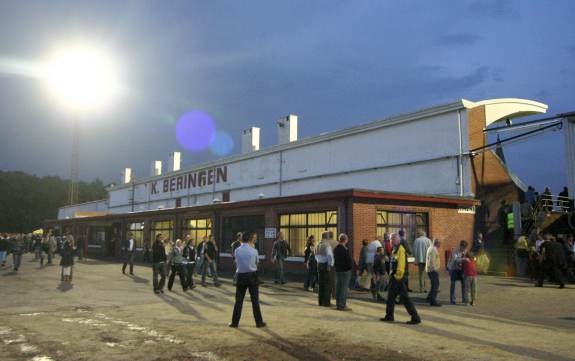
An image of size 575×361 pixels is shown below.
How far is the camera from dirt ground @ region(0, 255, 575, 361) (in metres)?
7.13

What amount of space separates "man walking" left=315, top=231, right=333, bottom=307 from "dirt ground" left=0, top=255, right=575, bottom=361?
0.42 m

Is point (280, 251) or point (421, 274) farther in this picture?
point (280, 251)

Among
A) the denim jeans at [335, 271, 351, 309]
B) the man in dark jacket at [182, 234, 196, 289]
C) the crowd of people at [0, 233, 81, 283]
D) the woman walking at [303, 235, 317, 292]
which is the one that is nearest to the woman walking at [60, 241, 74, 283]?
the crowd of people at [0, 233, 81, 283]

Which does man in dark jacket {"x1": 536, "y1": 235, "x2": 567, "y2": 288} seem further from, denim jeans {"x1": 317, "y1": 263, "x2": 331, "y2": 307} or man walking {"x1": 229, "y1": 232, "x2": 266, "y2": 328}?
man walking {"x1": 229, "y1": 232, "x2": 266, "y2": 328}

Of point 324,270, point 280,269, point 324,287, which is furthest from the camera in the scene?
point 280,269

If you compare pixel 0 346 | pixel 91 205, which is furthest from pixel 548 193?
pixel 91 205

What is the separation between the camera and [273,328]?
9047mm

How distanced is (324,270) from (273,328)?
148 inches

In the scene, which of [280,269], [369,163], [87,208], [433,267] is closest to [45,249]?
[280,269]

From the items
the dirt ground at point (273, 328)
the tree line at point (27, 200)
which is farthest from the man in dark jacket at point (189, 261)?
the tree line at point (27, 200)

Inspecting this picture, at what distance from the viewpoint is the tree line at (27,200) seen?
266ft

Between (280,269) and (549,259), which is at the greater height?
(549,259)

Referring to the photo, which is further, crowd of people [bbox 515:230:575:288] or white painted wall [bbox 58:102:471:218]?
white painted wall [bbox 58:102:471:218]

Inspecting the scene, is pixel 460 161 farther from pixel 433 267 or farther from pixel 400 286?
pixel 400 286
